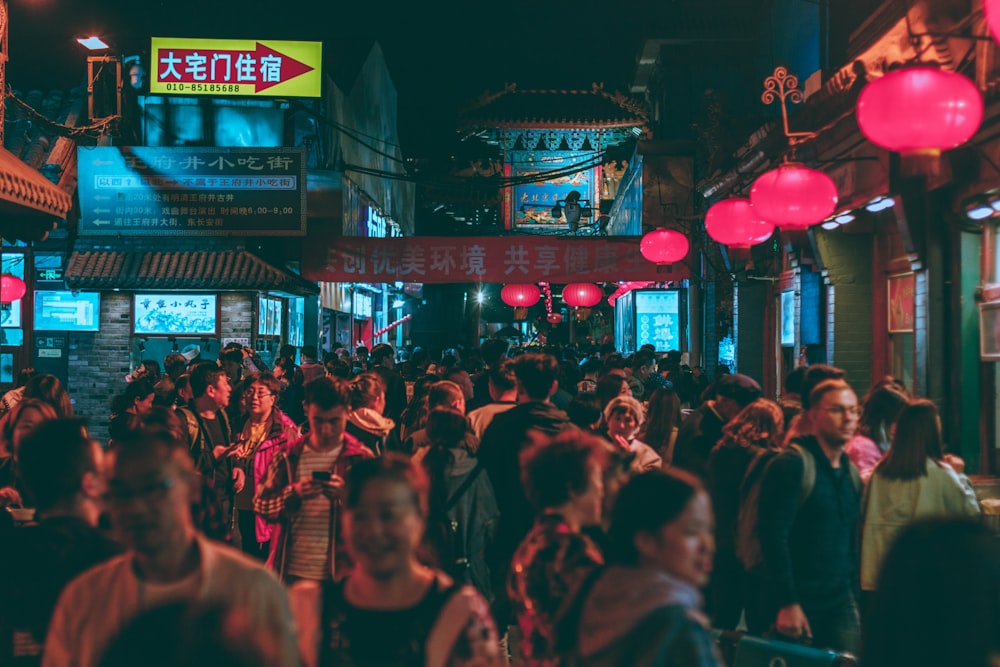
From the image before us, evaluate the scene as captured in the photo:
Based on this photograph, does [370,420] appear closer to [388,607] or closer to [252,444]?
[252,444]

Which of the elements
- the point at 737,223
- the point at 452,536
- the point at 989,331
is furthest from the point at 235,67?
Answer: the point at 452,536

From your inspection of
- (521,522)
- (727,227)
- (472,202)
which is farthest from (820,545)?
(472,202)

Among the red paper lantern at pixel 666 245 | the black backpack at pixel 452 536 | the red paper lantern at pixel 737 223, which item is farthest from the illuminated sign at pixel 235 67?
the black backpack at pixel 452 536

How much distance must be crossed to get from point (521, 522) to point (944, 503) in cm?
237

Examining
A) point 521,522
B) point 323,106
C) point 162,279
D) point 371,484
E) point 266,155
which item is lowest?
point 521,522

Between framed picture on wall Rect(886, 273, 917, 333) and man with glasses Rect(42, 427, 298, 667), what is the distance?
10.4 m

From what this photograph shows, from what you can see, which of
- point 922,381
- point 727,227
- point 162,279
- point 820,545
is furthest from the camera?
point 162,279

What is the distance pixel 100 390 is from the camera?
65.5 ft

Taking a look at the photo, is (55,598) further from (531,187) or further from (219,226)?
(531,187)

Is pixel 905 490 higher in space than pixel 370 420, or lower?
lower

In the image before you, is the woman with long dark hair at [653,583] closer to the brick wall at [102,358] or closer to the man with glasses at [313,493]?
the man with glasses at [313,493]

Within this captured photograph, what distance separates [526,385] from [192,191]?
14569mm

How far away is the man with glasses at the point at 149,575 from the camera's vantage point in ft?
9.70

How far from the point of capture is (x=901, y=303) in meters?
12.4
